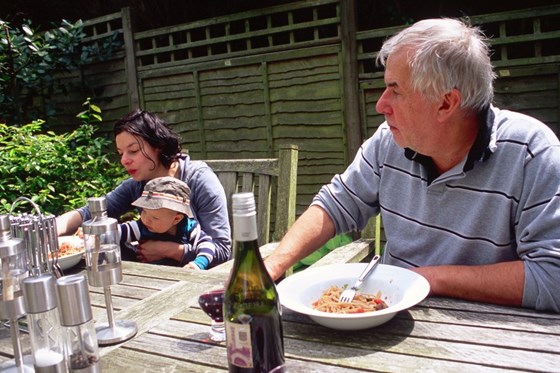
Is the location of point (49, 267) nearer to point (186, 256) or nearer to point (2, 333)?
point (2, 333)

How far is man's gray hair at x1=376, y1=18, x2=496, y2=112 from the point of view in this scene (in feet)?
4.77

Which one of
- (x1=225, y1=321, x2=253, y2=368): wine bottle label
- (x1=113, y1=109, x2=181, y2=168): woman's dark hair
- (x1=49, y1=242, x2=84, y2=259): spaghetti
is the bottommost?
(x1=49, y1=242, x2=84, y2=259): spaghetti

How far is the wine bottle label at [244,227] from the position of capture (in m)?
0.79

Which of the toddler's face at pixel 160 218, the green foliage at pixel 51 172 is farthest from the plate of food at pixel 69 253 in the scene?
the green foliage at pixel 51 172

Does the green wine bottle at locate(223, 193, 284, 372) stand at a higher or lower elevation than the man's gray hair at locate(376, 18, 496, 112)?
lower

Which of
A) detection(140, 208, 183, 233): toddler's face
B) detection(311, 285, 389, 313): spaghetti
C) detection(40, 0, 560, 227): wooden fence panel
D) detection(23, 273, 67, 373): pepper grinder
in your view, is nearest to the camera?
detection(23, 273, 67, 373): pepper grinder

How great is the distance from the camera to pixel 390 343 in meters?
1.03

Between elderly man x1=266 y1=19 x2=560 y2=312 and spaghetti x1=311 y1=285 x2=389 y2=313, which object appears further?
elderly man x1=266 y1=19 x2=560 y2=312

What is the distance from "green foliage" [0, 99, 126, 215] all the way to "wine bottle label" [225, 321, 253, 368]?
2858 millimetres

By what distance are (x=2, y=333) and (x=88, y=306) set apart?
2.04ft

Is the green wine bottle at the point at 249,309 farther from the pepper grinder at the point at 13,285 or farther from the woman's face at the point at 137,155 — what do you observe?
the woman's face at the point at 137,155

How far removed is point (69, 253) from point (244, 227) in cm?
125

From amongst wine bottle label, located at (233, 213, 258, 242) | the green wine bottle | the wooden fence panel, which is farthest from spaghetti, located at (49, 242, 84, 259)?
the wooden fence panel

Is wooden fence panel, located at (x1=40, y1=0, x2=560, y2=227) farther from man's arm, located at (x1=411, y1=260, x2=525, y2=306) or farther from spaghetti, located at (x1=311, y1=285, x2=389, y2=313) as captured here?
spaghetti, located at (x1=311, y1=285, x2=389, y2=313)
